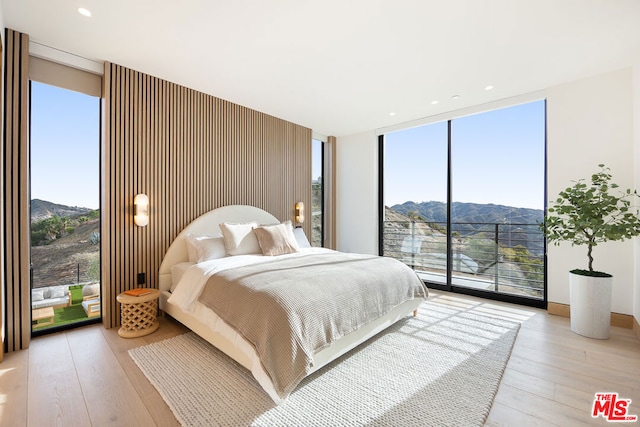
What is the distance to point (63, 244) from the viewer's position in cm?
287

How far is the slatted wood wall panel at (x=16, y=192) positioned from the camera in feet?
7.80

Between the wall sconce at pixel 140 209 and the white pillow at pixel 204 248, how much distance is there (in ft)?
1.66

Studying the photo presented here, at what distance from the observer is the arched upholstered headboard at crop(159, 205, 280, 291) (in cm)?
318

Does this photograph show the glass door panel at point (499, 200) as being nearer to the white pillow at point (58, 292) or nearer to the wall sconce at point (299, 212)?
the wall sconce at point (299, 212)

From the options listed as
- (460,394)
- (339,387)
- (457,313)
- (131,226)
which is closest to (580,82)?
(457,313)

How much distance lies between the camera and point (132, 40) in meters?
2.53

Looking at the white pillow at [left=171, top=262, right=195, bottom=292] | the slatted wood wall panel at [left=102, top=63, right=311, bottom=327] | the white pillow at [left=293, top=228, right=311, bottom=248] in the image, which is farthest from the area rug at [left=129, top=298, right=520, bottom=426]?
the white pillow at [left=293, top=228, right=311, bottom=248]

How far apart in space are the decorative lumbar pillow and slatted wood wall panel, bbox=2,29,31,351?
171 centimetres

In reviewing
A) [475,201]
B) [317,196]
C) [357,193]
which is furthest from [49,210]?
[475,201]

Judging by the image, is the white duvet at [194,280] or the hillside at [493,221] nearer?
the white duvet at [194,280]

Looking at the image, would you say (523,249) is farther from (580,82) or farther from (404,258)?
(580,82)

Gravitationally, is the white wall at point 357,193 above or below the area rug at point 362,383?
above

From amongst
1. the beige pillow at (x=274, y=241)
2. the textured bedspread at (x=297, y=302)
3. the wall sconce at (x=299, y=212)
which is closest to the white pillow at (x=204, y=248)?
the beige pillow at (x=274, y=241)

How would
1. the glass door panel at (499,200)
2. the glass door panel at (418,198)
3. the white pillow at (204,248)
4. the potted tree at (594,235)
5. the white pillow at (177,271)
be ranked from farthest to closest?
the glass door panel at (418,198)
the glass door panel at (499,200)
the white pillow at (204,248)
the white pillow at (177,271)
the potted tree at (594,235)
